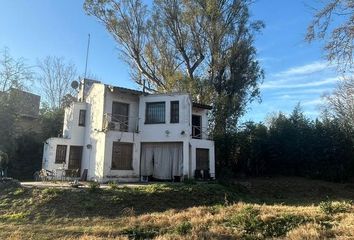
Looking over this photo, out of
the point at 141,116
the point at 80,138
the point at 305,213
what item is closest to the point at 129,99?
the point at 141,116

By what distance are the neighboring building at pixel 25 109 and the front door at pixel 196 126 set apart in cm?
1343

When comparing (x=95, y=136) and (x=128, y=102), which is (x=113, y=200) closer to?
(x=95, y=136)

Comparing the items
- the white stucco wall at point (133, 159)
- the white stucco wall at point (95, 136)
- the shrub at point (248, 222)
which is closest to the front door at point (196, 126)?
the white stucco wall at point (133, 159)

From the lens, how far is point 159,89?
112 feet

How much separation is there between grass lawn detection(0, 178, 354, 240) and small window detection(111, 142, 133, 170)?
18.2ft

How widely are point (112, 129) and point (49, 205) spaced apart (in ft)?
31.9

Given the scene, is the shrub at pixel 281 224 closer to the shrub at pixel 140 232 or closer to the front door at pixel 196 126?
the shrub at pixel 140 232

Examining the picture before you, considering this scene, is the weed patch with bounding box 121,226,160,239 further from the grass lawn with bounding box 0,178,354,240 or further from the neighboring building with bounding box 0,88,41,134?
the neighboring building with bounding box 0,88,41,134

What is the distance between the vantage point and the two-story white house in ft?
82.9

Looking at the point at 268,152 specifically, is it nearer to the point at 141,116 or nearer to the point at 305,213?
the point at 141,116

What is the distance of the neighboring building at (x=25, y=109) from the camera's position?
2942cm

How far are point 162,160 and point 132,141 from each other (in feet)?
8.03

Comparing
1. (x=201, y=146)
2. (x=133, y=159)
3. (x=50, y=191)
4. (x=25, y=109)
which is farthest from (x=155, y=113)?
(x=25, y=109)

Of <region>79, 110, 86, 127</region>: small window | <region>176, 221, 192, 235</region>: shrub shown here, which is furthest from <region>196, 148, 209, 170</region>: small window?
<region>176, 221, 192, 235</region>: shrub
